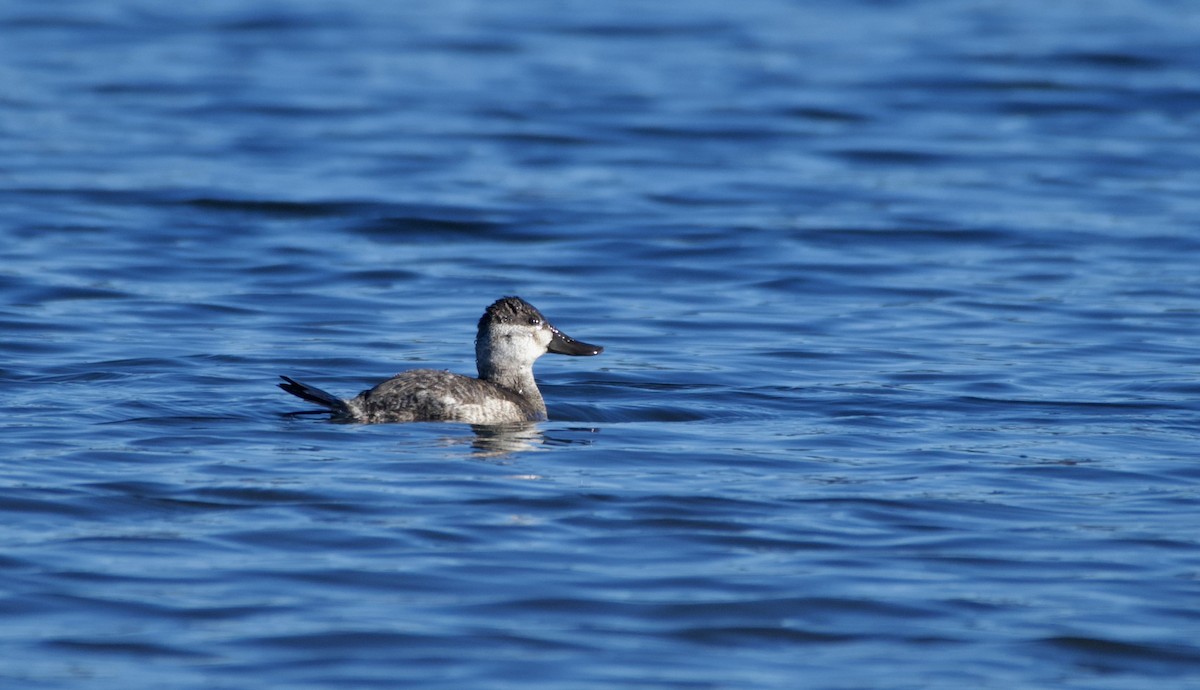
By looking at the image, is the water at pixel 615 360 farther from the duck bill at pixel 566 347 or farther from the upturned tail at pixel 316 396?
the duck bill at pixel 566 347

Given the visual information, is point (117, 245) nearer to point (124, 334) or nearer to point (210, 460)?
point (124, 334)

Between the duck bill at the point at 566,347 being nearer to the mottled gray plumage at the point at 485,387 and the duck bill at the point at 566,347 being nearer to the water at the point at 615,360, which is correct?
the mottled gray plumage at the point at 485,387

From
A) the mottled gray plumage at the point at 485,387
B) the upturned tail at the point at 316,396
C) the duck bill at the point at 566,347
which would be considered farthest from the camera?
the duck bill at the point at 566,347

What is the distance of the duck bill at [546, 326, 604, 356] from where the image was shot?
10.6 meters

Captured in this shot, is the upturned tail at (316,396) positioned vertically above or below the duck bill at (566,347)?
below

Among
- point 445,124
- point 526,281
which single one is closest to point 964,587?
point 526,281

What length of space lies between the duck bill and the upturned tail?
1.41 metres

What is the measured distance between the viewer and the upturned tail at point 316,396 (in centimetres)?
935

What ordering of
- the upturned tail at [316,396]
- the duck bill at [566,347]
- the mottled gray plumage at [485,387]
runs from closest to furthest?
the upturned tail at [316,396] → the mottled gray plumage at [485,387] → the duck bill at [566,347]

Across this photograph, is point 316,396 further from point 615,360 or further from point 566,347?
point 615,360

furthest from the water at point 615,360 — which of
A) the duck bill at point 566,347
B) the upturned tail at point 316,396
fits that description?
the duck bill at point 566,347

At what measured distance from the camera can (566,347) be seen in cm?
1063

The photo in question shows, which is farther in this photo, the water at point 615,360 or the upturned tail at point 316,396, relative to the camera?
the upturned tail at point 316,396

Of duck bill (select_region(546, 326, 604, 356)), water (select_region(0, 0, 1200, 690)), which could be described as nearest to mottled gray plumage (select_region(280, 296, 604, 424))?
duck bill (select_region(546, 326, 604, 356))
